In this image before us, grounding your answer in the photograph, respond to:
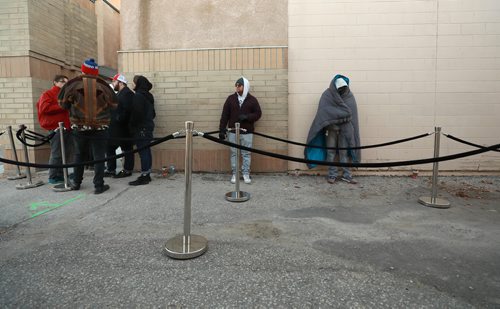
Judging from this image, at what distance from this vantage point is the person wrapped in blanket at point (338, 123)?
5.51 meters

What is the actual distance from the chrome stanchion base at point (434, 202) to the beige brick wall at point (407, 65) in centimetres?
176

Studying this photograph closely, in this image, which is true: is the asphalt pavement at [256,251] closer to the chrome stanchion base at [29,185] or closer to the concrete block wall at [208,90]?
the chrome stanchion base at [29,185]

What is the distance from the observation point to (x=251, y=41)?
20.1 ft

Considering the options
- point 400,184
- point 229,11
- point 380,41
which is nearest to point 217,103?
point 229,11

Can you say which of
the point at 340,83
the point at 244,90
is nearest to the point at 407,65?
the point at 340,83

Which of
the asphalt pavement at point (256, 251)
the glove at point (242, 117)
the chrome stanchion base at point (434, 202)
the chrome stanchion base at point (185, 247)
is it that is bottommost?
the asphalt pavement at point (256, 251)

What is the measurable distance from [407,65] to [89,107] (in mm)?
5704

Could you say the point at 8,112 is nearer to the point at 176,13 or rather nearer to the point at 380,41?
the point at 176,13

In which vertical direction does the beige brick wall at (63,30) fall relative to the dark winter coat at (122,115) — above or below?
above

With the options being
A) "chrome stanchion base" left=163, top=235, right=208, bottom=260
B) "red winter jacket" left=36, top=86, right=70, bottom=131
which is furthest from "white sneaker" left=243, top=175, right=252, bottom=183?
"red winter jacket" left=36, top=86, right=70, bottom=131

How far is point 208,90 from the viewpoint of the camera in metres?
6.20

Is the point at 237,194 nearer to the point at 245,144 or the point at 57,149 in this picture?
the point at 245,144

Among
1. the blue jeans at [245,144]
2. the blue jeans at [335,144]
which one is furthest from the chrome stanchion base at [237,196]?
the blue jeans at [335,144]

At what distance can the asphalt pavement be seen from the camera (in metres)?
2.15
